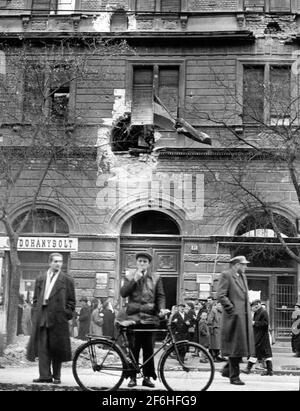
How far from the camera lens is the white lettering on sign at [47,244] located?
837 inches

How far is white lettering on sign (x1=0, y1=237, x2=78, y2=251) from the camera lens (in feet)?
69.8

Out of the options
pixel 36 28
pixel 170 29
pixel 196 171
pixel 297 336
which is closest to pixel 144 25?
pixel 170 29

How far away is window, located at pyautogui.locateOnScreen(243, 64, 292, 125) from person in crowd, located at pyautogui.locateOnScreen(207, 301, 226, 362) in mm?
6048

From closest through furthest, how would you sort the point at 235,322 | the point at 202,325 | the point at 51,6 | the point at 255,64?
the point at 235,322 → the point at 202,325 → the point at 255,64 → the point at 51,6

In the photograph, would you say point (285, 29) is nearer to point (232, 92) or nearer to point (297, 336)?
point (232, 92)

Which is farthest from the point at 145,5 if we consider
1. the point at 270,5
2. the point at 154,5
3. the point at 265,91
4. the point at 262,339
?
the point at 262,339

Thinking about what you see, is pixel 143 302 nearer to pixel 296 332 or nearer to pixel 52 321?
pixel 52 321

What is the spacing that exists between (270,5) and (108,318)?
11707mm

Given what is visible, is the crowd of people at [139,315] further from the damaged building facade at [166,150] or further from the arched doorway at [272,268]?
the damaged building facade at [166,150]

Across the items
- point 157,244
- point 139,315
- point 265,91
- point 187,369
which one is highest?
point 265,91

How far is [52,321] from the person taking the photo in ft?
30.8

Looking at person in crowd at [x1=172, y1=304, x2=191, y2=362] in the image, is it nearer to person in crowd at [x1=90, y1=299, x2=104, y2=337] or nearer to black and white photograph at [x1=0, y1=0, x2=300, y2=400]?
black and white photograph at [x1=0, y1=0, x2=300, y2=400]

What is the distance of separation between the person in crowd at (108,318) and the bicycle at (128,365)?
9.95 m

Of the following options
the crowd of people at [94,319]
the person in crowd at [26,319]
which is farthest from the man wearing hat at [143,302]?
the person in crowd at [26,319]
